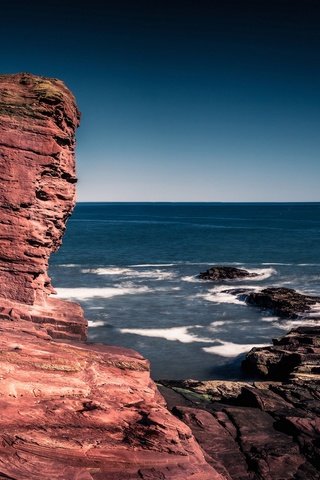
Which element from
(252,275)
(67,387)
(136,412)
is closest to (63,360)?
(67,387)

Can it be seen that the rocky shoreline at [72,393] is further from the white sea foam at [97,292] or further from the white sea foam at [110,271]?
the white sea foam at [110,271]

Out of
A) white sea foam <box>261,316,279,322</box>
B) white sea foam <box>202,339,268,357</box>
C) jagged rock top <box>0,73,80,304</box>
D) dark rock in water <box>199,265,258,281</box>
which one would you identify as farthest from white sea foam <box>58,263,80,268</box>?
jagged rock top <box>0,73,80,304</box>

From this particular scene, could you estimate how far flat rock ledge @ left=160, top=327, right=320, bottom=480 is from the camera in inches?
584

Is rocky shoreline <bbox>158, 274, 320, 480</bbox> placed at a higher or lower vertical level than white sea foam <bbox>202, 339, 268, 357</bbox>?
higher

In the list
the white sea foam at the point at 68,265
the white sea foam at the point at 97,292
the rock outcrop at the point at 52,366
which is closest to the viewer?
the rock outcrop at the point at 52,366

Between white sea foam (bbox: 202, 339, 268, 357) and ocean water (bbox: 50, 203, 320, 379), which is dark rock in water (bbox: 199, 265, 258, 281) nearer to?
ocean water (bbox: 50, 203, 320, 379)

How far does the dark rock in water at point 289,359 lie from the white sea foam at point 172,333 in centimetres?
857

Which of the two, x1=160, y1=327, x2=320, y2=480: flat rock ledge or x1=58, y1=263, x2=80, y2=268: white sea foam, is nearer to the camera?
x1=160, y1=327, x2=320, y2=480: flat rock ledge

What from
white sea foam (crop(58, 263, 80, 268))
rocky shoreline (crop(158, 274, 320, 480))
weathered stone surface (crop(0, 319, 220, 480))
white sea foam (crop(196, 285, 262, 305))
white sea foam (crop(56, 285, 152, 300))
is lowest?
white sea foam (crop(56, 285, 152, 300))

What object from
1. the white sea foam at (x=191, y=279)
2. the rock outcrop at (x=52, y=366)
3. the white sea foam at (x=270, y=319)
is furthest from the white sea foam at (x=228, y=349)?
the white sea foam at (x=191, y=279)

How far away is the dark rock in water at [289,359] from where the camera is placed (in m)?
27.5

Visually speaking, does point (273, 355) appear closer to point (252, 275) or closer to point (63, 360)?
point (63, 360)

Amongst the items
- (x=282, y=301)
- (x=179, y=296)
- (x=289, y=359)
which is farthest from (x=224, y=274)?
(x=289, y=359)

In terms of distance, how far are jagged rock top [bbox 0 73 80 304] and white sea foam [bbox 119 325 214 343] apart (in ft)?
73.5
